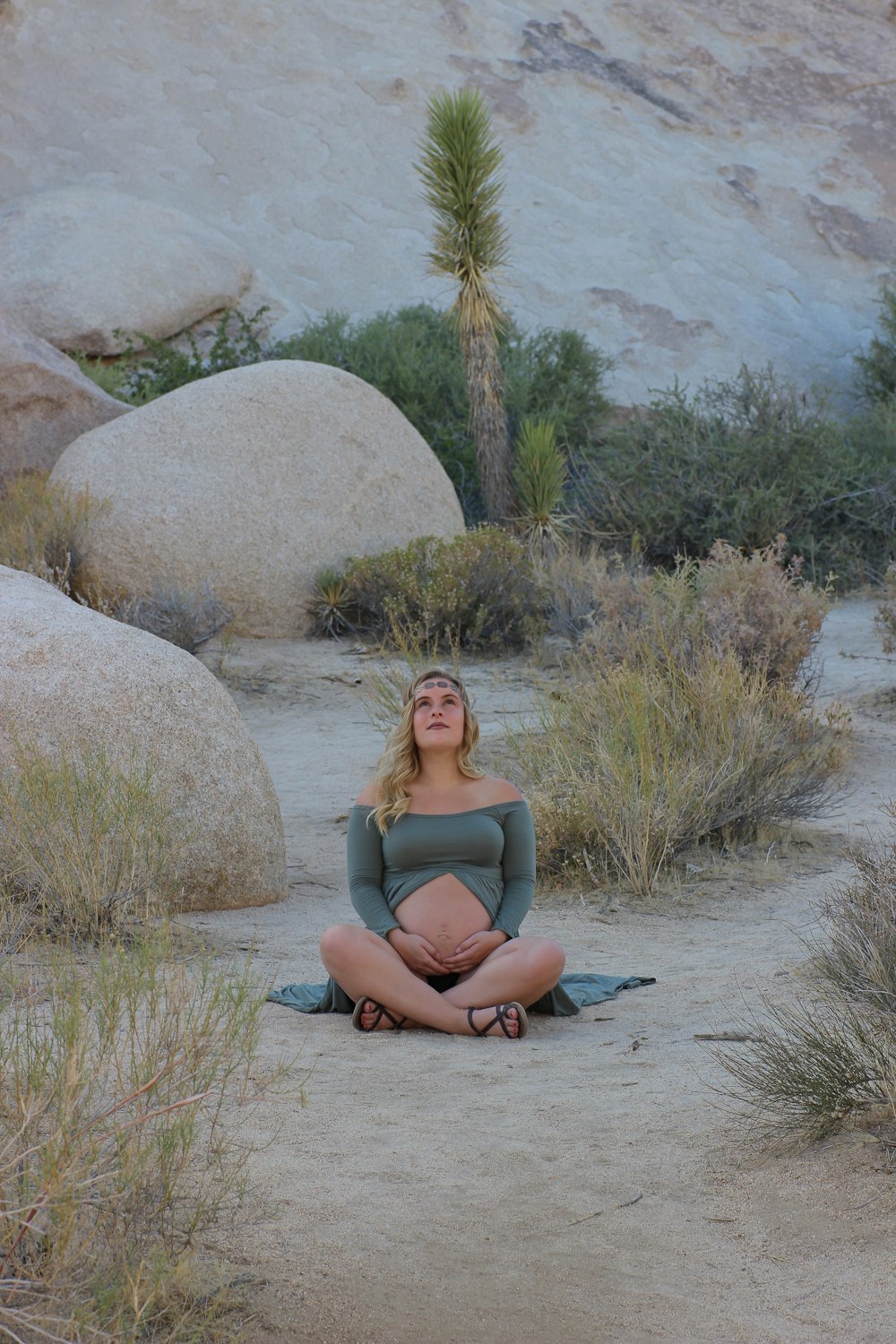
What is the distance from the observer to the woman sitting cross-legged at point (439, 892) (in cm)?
414

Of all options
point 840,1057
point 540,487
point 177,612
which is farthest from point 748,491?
point 840,1057

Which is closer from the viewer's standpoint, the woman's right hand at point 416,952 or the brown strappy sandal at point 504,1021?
the brown strappy sandal at point 504,1021

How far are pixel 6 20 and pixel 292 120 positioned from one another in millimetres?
4158

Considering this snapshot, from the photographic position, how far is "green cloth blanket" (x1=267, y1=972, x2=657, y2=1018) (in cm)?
431

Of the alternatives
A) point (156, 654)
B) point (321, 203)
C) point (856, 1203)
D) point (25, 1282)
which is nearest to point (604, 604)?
point (156, 654)

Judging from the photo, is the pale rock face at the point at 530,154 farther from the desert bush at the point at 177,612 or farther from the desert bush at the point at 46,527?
the desert bush at the point at 177,612

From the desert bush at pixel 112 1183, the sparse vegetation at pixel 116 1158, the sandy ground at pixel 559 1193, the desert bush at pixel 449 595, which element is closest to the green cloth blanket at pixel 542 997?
the sandy ground at pixel 559 1193

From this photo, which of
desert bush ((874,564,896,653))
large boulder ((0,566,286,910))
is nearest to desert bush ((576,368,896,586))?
desert bush ((874,564,896,653))

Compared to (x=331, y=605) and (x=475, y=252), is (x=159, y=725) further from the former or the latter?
(x=475, y=252)

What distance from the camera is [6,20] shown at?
20094mm

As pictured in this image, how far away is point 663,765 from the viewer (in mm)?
6289

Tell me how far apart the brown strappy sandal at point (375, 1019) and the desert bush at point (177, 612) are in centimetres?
580

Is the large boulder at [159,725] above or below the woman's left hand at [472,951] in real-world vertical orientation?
above

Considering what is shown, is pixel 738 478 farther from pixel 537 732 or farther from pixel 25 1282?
pixel 25 1282
